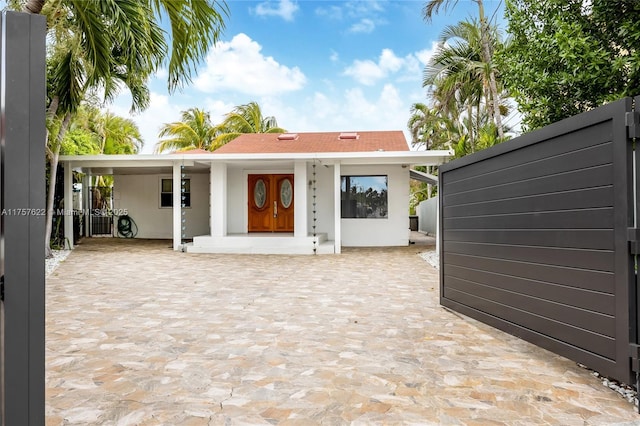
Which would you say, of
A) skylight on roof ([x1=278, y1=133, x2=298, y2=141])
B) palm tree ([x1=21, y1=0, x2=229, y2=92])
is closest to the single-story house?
skylight on roof ([x1=278, y1=133, x2=298, y2=141])

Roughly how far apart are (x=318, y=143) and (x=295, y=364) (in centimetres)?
1282

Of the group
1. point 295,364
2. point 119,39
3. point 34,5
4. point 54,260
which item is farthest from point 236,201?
point 295,364

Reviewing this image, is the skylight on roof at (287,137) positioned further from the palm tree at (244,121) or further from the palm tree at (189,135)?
the palm tree at (189,135)

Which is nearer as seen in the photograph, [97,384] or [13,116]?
[13,116]

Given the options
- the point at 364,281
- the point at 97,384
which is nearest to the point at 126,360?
the point at 97,384

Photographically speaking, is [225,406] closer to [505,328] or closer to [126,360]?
[126,360]

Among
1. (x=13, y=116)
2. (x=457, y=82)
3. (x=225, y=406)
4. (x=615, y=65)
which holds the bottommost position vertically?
(x=225, y=406)

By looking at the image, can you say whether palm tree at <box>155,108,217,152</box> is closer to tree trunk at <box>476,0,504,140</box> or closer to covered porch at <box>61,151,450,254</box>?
covered porch at <box>61,151,450,254</box>

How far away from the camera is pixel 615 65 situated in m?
4.37

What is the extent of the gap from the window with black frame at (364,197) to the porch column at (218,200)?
3985 millimetres

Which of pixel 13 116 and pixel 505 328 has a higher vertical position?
pixel 13 116

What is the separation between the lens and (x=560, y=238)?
10.9 feet

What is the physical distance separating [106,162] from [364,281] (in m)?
9.88

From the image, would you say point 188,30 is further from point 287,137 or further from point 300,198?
point 287,137
